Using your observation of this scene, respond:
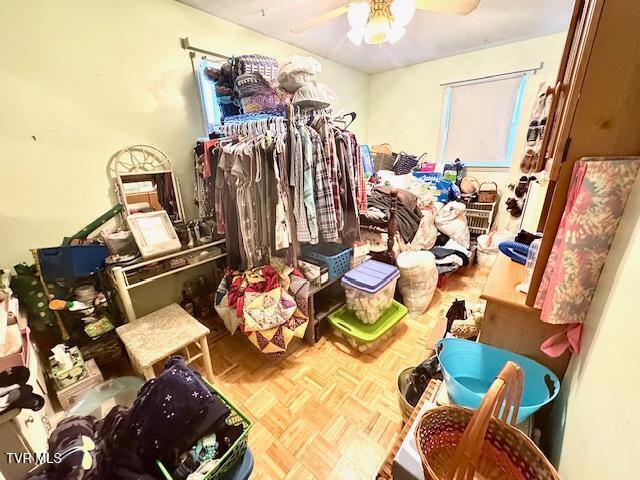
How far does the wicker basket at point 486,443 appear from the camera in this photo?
471 millimetres

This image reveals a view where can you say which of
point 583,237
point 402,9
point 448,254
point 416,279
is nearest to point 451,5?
point 402,9

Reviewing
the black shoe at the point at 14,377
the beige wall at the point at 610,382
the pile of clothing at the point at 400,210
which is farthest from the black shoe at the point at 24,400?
the pile of clothing at the point at 400,210

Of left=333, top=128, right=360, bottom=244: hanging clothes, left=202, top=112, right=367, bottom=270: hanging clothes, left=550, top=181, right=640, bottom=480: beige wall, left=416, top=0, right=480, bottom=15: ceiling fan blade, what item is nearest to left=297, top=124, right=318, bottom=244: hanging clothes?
left=202, top=112, right=367, bottom=270: hanging clothes

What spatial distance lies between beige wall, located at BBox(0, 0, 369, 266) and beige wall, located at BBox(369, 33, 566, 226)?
9.07ft

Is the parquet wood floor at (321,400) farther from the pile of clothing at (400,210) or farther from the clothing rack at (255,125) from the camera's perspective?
the clothing rack at (255,125)

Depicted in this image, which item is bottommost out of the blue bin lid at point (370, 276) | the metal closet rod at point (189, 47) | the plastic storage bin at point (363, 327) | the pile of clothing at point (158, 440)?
the plastic storage bin at point (363, 327)

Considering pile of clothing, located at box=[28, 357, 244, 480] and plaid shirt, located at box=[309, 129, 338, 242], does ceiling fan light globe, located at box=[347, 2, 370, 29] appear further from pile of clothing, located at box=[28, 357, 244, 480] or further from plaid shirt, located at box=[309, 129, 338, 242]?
pile of clothing, located at box=[28, 357, 244, 480]

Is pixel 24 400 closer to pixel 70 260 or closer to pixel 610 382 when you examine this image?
pixel 70 260

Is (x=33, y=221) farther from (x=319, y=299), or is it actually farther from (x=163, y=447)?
(x=319, y=299)

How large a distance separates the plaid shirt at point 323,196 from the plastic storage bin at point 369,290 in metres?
0.36

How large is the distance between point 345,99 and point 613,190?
373cm

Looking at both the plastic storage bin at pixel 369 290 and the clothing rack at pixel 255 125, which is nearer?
the clothing rack at pixel 255 125

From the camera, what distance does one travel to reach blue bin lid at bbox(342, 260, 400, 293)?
1788mm

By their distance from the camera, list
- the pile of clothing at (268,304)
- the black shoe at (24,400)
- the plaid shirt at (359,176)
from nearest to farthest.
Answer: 1. the black shoe at (24,400)
2. the pile of clothing at (268,304)
3. the plaid shirt at (359,176)
